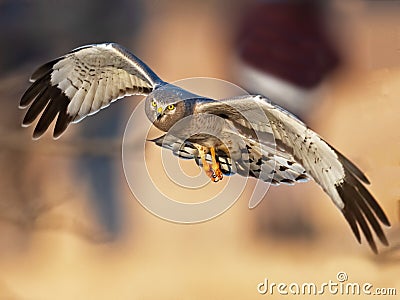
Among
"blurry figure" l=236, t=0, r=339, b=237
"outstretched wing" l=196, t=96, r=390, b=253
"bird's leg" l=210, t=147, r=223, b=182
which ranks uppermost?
"blurry figure" l=236, t=0, r=339, b=237

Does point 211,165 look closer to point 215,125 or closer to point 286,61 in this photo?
point 215,125

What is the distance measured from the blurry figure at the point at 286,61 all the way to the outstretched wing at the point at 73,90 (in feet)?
1.51

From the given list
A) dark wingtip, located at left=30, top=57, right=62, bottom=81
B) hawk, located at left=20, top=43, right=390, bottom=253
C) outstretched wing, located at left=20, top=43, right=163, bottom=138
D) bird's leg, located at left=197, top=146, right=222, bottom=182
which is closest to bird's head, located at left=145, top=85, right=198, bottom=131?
hawk, located at left=20, top=43, right=390, bottom=253

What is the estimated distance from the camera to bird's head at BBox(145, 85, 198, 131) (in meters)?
1.08

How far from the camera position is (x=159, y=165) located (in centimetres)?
165

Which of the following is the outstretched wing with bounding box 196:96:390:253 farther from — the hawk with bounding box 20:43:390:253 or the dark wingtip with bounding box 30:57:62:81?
the dark wingtip with bounding box 30:57:62:81

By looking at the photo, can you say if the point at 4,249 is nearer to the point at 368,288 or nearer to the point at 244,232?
the point at 244,232

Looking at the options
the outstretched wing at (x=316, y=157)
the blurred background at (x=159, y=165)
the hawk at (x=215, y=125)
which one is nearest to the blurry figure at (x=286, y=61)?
the blurred background at (x=159, y=165)

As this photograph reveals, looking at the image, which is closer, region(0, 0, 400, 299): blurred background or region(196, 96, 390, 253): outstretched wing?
region(196, 96, 390, 253): outstretched wing

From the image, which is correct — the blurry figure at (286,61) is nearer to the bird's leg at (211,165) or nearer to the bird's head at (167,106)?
the bird's leg at (211,165)

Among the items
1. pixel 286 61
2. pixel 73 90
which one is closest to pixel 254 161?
pixel 73 90

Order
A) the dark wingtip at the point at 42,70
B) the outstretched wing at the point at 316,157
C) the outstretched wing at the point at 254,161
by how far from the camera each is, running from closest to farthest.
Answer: the outstretched wing at the point at 316,157 → the outstretched wing at the point at 254,161 → the dark wingtip at the point at 42,70

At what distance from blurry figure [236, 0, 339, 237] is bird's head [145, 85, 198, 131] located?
0.60m

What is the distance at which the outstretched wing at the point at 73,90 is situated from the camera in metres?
1.31
